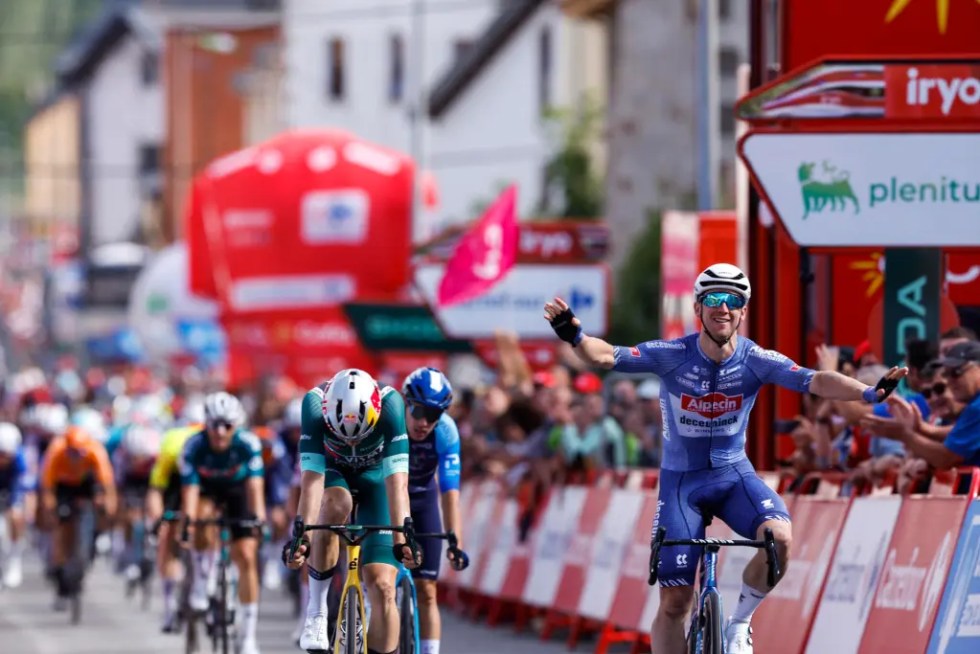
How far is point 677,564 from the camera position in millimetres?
11125

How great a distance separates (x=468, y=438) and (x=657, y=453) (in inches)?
177

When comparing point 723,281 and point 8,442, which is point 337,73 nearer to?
point 8,442

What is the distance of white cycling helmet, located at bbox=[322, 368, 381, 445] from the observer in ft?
40.2

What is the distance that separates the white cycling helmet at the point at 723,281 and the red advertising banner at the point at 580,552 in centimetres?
710

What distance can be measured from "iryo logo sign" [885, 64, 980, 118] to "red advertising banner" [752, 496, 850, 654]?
2.56 meters

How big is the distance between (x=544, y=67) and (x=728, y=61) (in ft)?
39.4

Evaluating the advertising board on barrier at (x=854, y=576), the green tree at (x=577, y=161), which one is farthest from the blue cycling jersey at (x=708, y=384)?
the green tree at (x=577, y=161)

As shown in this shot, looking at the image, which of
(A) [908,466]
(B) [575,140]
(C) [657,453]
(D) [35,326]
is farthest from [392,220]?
(D) [35,326]

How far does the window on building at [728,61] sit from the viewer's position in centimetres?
4303

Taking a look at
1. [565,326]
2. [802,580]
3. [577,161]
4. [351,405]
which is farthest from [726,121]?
[565,326]

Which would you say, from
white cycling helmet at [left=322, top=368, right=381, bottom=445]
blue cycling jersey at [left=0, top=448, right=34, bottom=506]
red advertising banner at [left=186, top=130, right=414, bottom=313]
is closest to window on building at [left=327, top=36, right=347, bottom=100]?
red advertising banner at [left=186, top=130, right=414, bottom=313]

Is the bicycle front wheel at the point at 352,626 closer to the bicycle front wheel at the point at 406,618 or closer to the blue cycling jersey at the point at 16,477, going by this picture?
the bicycle front wheel at the point at 406,618

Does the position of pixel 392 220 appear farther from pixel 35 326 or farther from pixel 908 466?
pixel 35 326

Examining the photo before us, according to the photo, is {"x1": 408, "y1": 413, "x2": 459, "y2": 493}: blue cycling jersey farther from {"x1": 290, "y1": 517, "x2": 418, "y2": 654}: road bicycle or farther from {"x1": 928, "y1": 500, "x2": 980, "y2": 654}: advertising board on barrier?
{"x1": 928, "y1": 500, "x2": 980, "y2": 654}: advertising board on barrier
